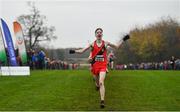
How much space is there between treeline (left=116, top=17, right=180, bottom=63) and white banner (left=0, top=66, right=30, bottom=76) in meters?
62.8

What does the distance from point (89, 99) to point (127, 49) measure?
88951 millimetres

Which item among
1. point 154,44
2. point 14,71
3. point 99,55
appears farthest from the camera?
point 154,44

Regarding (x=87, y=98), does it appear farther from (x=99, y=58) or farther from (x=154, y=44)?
(x=154, y=44)

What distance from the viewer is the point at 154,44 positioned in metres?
96.1

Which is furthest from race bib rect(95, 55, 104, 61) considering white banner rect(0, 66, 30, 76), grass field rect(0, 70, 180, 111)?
white banner rect(0, 66, 30, 76)

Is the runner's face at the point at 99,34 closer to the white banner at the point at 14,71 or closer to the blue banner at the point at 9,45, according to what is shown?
the white banner at the point at 14,71

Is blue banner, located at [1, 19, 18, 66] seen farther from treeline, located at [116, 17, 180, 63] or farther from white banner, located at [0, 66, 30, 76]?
treeline, located at [116, 17, 180, 63]

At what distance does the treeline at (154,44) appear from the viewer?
313 feet

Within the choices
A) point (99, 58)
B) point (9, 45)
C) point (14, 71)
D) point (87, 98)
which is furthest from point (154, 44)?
point (99, 58)

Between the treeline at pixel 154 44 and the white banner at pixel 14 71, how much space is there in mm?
62794

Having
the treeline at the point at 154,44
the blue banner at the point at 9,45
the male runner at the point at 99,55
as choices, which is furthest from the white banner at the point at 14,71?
the treeline at the point at 154,44

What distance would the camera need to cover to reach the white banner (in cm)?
3002

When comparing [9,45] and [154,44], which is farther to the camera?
[154,44]

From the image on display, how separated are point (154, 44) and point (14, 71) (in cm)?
6855
